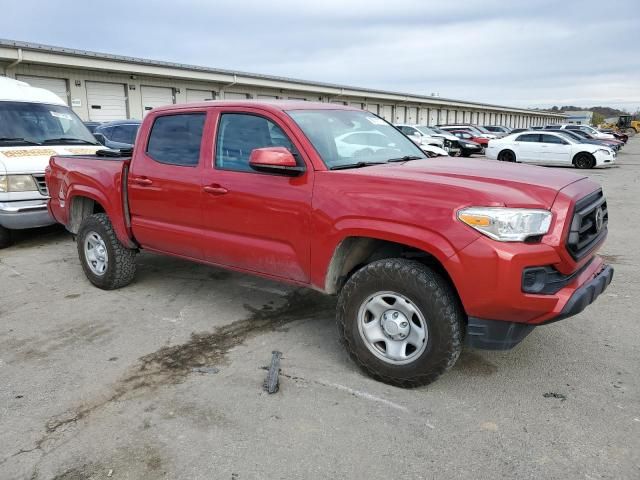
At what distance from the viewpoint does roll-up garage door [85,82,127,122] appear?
22530 mm

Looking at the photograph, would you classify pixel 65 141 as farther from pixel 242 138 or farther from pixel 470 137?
pixel 470 137

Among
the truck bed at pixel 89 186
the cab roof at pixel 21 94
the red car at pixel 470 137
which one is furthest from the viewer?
the red car at pixel 470 137

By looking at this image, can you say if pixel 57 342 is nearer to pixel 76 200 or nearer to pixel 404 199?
pixel 76 200

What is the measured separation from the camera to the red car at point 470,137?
27.7 metres

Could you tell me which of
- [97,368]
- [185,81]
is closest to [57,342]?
[97,368]

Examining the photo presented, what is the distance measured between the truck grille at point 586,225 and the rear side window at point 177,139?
2.88 metres

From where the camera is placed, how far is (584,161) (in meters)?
20.9

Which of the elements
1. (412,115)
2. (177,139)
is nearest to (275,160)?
(177,139)

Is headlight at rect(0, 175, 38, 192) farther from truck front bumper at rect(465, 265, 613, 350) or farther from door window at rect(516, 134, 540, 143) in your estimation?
door window at rect(516, 134, 540, 143)

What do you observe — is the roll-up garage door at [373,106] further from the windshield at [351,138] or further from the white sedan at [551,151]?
the windshield at [351,138]

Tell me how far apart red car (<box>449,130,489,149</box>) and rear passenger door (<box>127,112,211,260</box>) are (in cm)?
2487

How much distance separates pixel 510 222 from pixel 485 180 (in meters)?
0.46

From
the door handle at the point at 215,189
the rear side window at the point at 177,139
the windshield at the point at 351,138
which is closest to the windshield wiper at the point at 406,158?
the windshield at the point at 351,138

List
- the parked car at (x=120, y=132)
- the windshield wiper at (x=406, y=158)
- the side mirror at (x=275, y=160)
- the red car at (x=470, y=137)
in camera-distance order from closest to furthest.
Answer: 1. the side mirror at (x=275, y=160)
2. the windshield wiper at (x=406, y=158)
3. the parked car at (x=120, y=132)
4. the red car at (x=470, y=137)
